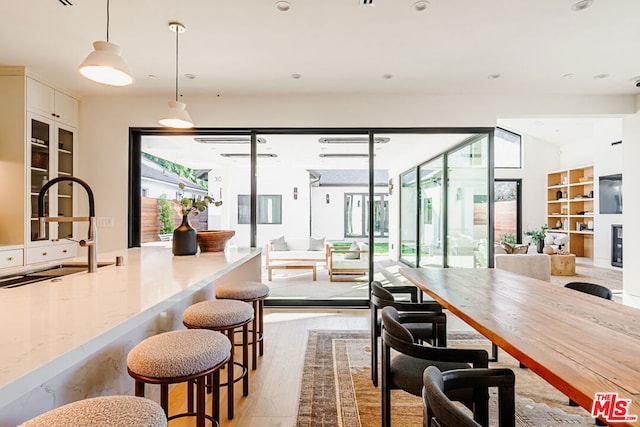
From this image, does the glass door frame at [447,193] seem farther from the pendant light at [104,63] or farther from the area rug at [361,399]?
the pendant light at [104,63]

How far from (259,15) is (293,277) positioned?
4743 mm

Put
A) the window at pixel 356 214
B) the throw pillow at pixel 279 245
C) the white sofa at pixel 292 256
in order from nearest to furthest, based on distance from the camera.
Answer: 1. the white sofa at pixel 292 256
2. the throw pillow at pixel 279 245
3. the window at pixel 356 214

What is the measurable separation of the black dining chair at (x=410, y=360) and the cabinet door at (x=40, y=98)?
14.3ft

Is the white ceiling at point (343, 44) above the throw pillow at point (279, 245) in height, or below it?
above

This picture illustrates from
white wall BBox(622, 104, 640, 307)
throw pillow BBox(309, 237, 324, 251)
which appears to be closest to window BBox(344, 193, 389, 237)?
throw pillow BBox(309, 237, 324, 251)

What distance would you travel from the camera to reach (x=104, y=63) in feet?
6.29

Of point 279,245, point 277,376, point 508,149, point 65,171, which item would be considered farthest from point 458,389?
point 508,149

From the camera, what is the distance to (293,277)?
258 inches

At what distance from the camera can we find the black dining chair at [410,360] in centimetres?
134

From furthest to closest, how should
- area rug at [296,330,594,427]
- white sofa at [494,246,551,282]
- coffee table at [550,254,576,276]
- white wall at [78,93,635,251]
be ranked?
coffee table at [550,254,576,276], white sofa at [494,246,551,282], white wall at [78,93,635,251], area rug at [296,330,594,427]

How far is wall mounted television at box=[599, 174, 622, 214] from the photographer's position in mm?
8117

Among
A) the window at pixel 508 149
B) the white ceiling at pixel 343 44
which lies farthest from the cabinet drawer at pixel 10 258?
the window at pixel 508 149

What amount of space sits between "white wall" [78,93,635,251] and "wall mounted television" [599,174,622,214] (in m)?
4.85

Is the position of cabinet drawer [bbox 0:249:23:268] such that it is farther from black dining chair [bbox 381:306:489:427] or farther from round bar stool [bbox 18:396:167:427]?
black dining chair [bbox 381:306:489:427]
